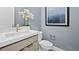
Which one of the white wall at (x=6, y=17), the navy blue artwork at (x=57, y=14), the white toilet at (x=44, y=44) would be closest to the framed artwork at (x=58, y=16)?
the navy blue artwork at (x=57, y=14)

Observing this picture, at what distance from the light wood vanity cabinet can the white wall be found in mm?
299

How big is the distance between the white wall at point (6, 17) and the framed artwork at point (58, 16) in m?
0.40

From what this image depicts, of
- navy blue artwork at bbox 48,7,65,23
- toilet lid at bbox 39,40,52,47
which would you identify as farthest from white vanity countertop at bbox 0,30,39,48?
navy blue artwork at bbox 48,7,65,23

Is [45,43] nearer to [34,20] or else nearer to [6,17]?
[34,20]

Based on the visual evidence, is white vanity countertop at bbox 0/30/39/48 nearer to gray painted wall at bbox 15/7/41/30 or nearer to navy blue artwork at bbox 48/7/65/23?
gray painted wall at bbox 15/7/41/30

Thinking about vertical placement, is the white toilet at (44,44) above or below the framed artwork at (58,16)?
below

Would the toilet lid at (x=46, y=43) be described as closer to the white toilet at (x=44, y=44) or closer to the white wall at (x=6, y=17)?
the white toilet at (x=44, y=44)

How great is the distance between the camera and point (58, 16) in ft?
3.39

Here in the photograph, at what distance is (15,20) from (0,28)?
18 centimetres

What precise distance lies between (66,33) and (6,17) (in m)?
0.69

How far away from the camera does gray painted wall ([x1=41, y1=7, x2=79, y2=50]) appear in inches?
40.7

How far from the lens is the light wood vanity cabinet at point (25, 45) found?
77 centimetres

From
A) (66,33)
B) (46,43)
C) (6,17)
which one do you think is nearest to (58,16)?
(66,33)
